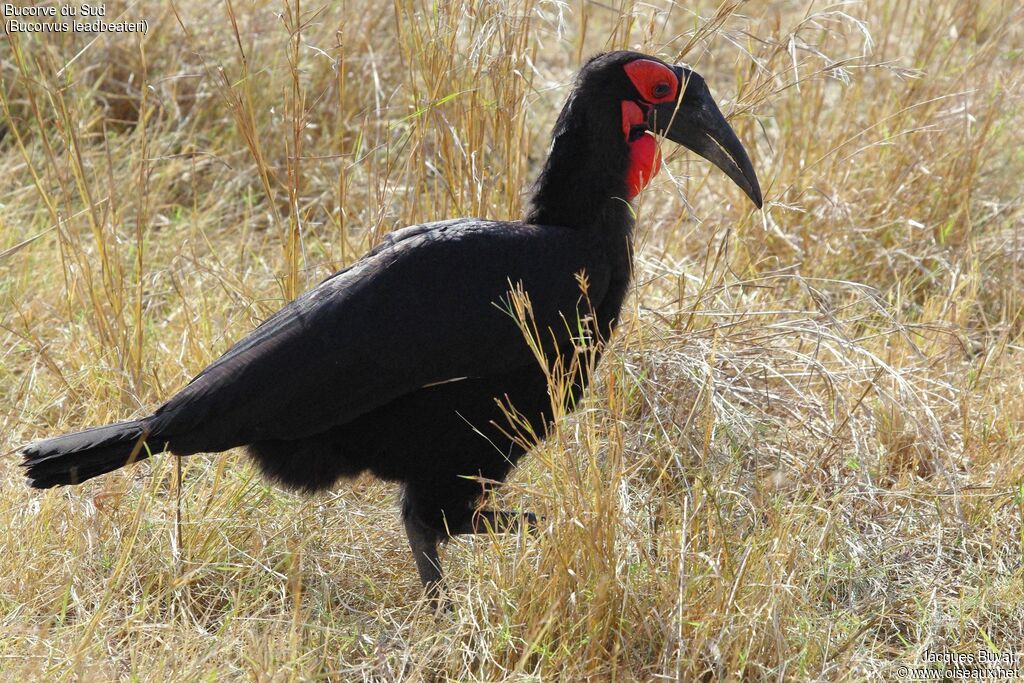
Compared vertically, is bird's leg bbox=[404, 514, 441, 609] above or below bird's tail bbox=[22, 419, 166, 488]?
below

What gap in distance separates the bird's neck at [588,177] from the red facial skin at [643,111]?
1.1 inches

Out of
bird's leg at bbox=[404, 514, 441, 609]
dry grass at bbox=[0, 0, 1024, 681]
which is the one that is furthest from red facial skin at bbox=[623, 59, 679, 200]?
bird's leg at bbox=[404, 514, 441, 609]

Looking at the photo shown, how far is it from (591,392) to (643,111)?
0.86 m

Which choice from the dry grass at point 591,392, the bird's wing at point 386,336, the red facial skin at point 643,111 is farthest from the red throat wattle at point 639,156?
the bird's wing at point 386,336

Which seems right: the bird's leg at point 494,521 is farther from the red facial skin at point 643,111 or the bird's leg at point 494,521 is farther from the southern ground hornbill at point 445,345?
the red facial skin at point 643,111

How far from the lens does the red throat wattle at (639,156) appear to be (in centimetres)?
295

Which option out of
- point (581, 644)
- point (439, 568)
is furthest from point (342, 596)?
point (581, 644)

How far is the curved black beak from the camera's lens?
2.96 meters

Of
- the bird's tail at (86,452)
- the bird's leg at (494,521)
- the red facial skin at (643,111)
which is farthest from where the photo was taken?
the red facial skin at (643,111)

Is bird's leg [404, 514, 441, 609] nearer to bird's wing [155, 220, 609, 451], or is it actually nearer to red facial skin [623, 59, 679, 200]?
bird's wing [155, 220, 609, 451]

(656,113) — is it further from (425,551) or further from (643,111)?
(425,551)

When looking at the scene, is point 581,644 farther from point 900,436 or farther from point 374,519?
point 900,436

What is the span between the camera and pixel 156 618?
8.48ft

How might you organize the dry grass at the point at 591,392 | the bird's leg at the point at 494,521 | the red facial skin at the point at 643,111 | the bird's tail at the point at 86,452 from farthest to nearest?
the red facial skin at the point at 643,111 < the bird's leg at the point at 494,521 < the bird's tail at the point at 86,452 < the dry grass at the point at 591,392
